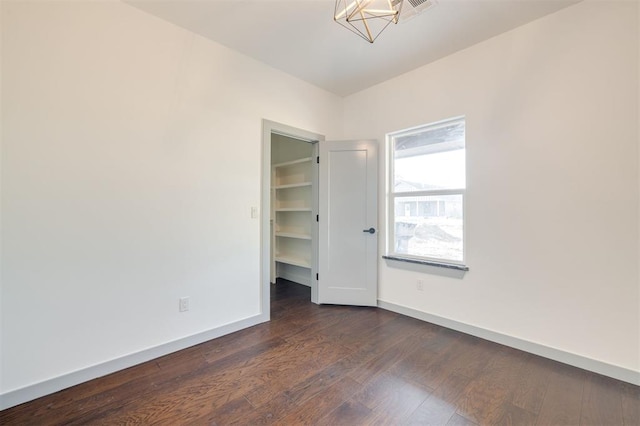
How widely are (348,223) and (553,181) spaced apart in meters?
2.00

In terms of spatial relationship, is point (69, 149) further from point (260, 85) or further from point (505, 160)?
point (505, 160)

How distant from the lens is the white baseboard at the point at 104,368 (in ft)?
5.56

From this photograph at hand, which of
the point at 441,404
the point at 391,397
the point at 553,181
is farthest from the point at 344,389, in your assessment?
the point at 553,181

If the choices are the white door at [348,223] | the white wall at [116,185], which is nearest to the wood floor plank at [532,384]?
the white door at [348,223]

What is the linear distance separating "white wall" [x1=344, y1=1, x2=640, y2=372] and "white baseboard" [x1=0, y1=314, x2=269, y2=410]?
229 cm

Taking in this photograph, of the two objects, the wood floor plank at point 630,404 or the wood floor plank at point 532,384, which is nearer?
the wood floor plank at point 630,404

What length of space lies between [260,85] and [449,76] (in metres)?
1.97

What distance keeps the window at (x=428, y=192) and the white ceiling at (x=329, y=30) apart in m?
0.76

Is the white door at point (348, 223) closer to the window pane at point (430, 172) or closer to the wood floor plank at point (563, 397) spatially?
the window pane at point (430, 172)

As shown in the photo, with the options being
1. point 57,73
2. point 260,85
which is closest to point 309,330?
point 260,85

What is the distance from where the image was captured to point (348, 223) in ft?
11.3

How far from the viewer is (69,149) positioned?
1.88 metres

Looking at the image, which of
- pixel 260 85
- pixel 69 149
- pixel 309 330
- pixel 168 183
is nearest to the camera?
pixel 69 149

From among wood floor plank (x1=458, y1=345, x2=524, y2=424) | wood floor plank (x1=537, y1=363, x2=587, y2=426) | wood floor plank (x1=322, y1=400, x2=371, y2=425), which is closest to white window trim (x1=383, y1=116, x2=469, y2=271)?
wood floor plank (x1=458, y1=345, x2=524, y2=424)
